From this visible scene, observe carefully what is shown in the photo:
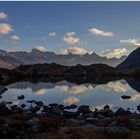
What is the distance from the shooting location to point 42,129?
21.5 m

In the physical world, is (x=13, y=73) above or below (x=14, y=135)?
above

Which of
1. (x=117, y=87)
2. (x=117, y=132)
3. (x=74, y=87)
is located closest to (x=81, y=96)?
(x=74, y=87)

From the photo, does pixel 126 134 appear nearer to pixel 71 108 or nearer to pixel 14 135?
pixel 14 135

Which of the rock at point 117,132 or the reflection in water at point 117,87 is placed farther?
the reflection in water at point 117,87

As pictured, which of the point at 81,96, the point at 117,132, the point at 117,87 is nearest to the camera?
the point at 117,132

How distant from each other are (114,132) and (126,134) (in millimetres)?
730

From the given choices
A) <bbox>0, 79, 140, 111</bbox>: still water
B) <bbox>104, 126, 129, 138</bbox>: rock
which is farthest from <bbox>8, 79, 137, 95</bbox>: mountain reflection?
<bbox>104, 126, 129, 138</bbox>: rock

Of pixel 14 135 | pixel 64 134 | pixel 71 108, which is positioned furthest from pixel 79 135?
pixel 71 108

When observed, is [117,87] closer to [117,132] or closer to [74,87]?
[74,87]

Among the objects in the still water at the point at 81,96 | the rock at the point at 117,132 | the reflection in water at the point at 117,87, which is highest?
the reflection in water at the point at 117,87

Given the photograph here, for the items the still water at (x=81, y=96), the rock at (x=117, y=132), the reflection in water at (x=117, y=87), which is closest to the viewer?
the rock at (x=117, y=132)

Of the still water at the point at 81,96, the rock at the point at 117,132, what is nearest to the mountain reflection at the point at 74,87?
the still water at the point at 81,96

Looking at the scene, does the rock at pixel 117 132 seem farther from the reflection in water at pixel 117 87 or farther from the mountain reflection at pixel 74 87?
the reflection in water at pixel 117 87

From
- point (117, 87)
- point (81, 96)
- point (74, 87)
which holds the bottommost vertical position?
point (81, 96)
